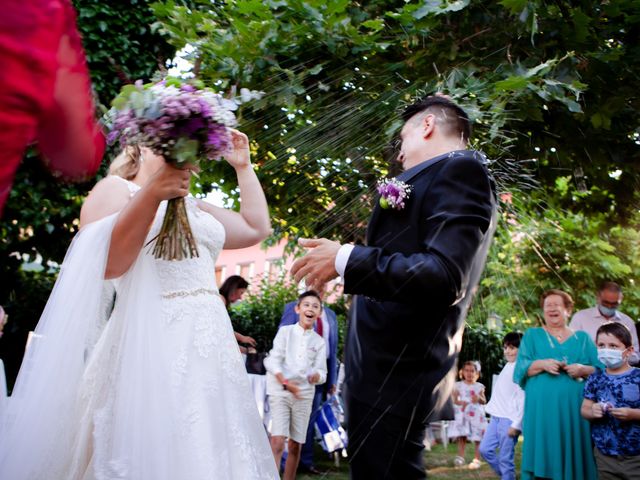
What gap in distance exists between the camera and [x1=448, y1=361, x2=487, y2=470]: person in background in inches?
403

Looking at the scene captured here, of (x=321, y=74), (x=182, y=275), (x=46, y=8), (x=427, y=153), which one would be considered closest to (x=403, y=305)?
(x=427, y=153)

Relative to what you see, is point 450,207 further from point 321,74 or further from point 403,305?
point 321,74

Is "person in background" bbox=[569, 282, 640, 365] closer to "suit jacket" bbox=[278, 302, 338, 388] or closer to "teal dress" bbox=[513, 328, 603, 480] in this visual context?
"teal dress" bbox=[513, 328, 603, 480]

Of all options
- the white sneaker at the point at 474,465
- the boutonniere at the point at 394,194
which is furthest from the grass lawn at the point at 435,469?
the boutonniere at the point at 394,194

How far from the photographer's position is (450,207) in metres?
2.37

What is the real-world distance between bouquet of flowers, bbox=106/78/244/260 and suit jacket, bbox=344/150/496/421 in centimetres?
87

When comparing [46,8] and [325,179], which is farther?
[325,179]

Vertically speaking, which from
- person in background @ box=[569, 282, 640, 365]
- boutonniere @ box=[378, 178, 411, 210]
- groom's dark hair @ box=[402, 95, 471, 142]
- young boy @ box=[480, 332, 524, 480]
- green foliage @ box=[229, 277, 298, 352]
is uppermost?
green foliage @ box=[229, 277, 298, 352]

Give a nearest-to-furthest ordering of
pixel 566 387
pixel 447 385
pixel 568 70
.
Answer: pixel 447 385 < pixel 568 70 < pixel 566 387

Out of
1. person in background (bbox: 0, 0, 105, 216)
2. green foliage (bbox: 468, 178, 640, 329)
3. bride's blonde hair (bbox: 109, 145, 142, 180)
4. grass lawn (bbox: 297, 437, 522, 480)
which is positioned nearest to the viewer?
person in background (bbox: 0, 0, 105, 216)

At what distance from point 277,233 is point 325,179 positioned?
2.24 meters

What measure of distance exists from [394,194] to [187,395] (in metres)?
1.30

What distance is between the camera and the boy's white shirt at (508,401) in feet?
25.8

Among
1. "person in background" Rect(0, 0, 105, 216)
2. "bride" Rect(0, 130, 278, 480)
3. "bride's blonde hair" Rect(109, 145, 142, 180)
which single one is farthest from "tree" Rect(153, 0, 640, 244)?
"person in background" Rect(0, 0, 105, 216)
